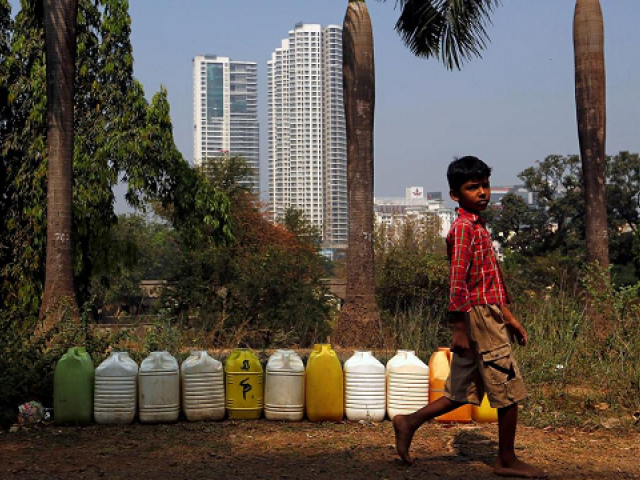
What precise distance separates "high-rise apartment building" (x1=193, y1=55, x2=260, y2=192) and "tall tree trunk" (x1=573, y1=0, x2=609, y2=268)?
169357 millimetres

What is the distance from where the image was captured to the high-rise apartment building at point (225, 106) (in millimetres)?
186000

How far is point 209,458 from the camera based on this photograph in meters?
5.72

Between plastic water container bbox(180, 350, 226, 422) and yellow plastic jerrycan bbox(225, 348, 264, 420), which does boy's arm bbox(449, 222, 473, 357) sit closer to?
yellow plastic jerrycan bbox(225, 348, 264, 420)

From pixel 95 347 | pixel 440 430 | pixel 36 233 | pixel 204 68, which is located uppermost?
pixel 204 68

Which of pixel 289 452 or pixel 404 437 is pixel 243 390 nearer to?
pixel 289 452

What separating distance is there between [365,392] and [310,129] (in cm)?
14839

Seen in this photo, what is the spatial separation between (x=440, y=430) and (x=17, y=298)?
1094cm

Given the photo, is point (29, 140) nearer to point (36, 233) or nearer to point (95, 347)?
point (36, 233)

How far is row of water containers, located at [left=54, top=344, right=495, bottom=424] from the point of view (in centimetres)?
684

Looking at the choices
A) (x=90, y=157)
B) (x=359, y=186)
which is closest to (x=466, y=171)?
(x=359, y=186)

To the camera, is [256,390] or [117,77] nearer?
[256,390]

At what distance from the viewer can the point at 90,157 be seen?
1703 cm

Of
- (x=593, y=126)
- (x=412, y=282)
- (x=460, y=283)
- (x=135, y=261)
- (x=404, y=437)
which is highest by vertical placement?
(x=593, y=126)

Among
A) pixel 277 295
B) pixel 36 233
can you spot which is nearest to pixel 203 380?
pixel 277 295
